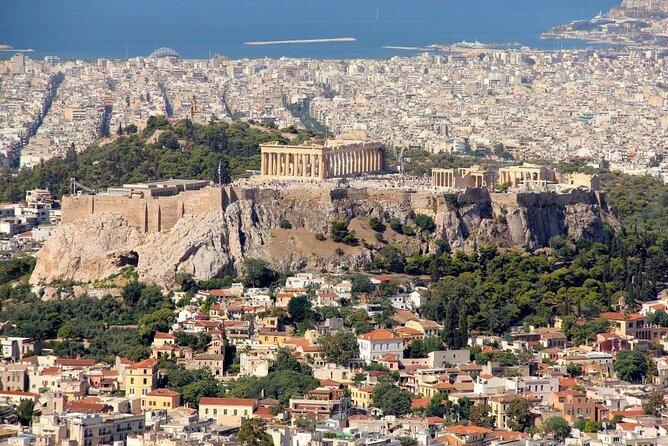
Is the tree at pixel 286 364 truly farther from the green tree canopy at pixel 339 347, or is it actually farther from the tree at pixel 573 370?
the tree at pixel 573 370

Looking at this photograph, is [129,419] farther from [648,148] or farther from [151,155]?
[648,148]

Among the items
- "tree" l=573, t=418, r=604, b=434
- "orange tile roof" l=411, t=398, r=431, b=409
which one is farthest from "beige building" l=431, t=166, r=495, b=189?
"tree" l=573, t=418, r=604, b=434

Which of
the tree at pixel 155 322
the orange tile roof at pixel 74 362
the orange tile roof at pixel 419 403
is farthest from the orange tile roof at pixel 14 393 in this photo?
the orange tile roof at pixel 419 403

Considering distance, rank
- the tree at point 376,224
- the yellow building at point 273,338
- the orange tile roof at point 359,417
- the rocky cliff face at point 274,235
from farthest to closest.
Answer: the tree at point 376,224 < the rocky cliff face at point 274,235 < the yellow building at point 273,338 < the orange tile roof at point 359,417

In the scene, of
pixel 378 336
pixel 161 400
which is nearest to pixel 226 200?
pixel 378 336

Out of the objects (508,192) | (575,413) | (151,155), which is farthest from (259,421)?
(151,155)

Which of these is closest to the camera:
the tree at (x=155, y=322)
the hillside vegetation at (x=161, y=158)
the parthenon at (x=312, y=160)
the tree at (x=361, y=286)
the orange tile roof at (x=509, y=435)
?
the orange tile roof at (x=509, y=435)
